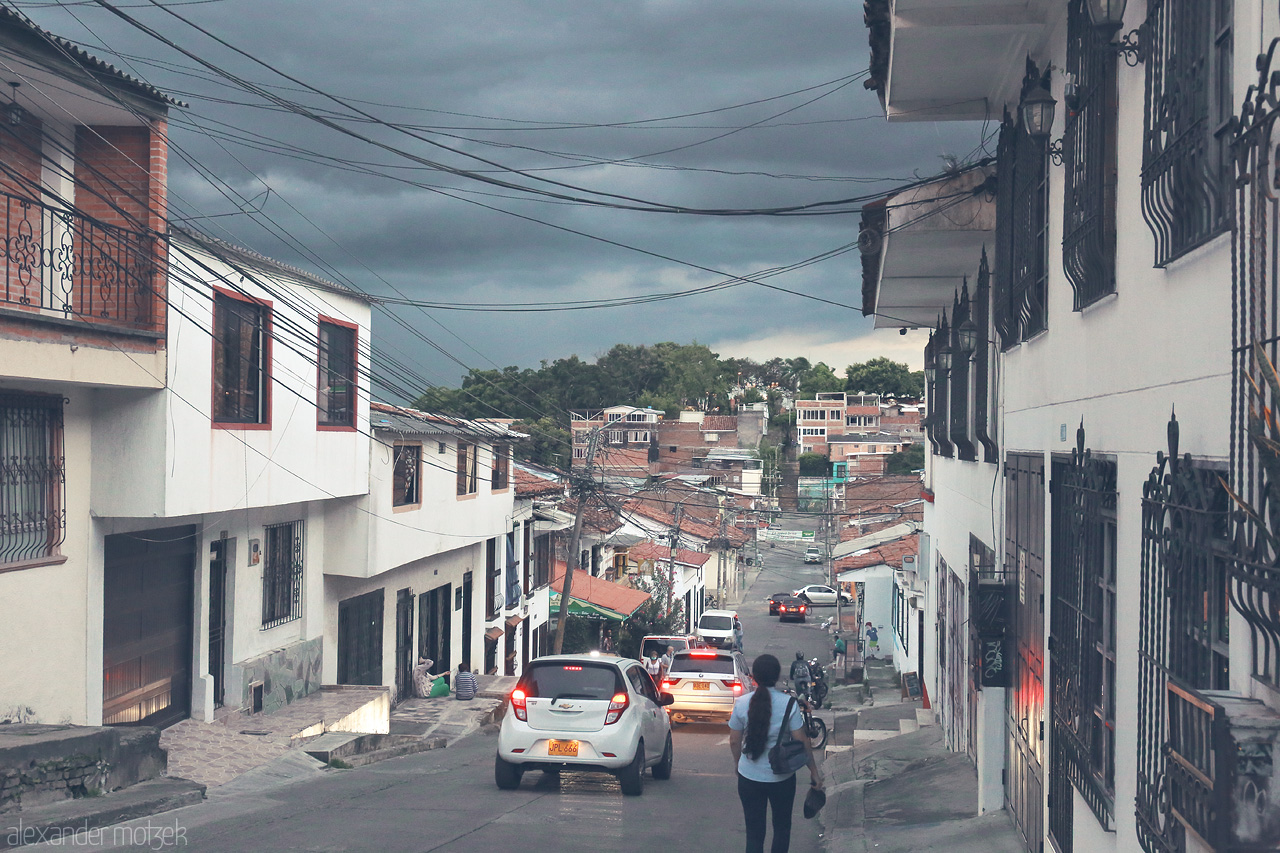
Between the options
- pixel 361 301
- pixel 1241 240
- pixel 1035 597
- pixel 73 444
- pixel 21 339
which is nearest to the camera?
pixel 1241 240

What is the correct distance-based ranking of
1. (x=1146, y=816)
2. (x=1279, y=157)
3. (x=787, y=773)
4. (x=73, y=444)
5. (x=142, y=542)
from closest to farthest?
1. (x=1279, y=157)
2. (x=1146, y=816)
3. (x=787, y=773)
4. (x=73, y=444)
5. (x=142, y=542)

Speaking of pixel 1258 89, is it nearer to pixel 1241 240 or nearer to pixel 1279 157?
pixel 1279 157

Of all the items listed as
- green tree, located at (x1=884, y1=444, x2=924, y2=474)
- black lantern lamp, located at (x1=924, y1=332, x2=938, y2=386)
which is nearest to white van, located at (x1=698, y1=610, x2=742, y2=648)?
black lantern lamp, located at (x1=924, y1=332, x2=938, y2=386)

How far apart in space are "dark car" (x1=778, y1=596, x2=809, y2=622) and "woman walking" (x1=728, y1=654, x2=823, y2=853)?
169ft

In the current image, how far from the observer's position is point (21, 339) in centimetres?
1098

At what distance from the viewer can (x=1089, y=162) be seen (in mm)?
6316

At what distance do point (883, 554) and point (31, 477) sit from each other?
96.8 feet

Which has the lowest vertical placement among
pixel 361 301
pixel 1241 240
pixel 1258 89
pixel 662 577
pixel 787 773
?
pixel 662 577

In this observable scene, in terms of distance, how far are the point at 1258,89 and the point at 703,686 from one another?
19042 mm

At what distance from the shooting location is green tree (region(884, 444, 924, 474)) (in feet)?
270

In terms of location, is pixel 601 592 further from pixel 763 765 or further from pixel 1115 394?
pixel 1115 394

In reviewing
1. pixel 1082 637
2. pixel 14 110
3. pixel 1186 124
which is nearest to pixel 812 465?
pixel 14 110

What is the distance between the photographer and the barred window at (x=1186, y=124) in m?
4.22

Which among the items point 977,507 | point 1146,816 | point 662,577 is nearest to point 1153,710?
point 1146,816
